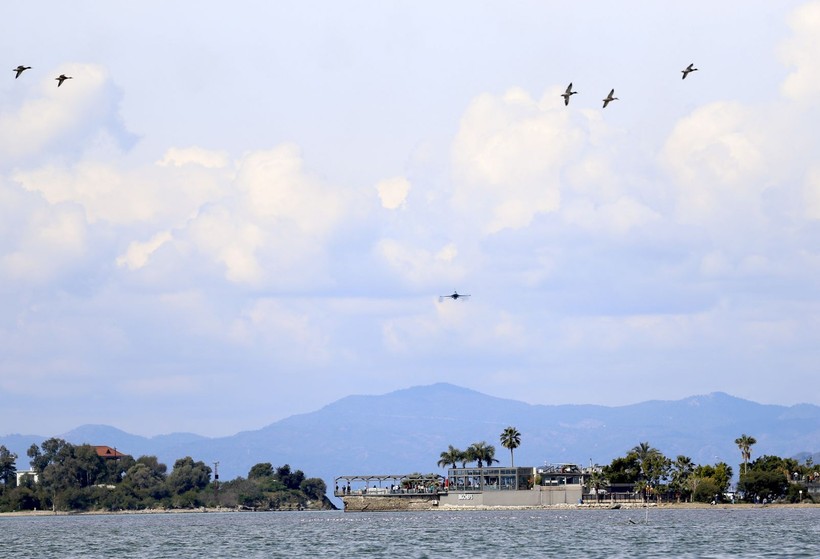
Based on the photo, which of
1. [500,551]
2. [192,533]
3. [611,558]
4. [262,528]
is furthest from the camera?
[262,528]

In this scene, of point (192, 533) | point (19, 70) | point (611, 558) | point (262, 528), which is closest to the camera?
point (19, 70)

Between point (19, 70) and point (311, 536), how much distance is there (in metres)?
66.8

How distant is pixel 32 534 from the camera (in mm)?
151875

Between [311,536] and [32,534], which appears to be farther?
[32,534]

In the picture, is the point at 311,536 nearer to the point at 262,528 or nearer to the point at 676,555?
the point at 262,528

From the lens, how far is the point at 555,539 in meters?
114

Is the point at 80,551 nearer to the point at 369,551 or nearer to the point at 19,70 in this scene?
the point at 369,551

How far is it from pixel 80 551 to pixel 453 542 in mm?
29952

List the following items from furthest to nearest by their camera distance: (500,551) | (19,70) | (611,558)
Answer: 1. (500,551)
2. (611,558)
3. (19,70)

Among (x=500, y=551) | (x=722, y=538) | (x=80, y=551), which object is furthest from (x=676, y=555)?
(x=80, y=551)

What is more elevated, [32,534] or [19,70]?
[19,70]

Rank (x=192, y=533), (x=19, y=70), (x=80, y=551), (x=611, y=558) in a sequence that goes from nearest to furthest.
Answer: (x=19, y=70) < (x=611, y=558) < (x=80, y=551) < (x=192, y=533)

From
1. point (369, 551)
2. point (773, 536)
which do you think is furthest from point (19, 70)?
point (773, 536)

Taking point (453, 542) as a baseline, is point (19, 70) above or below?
above
